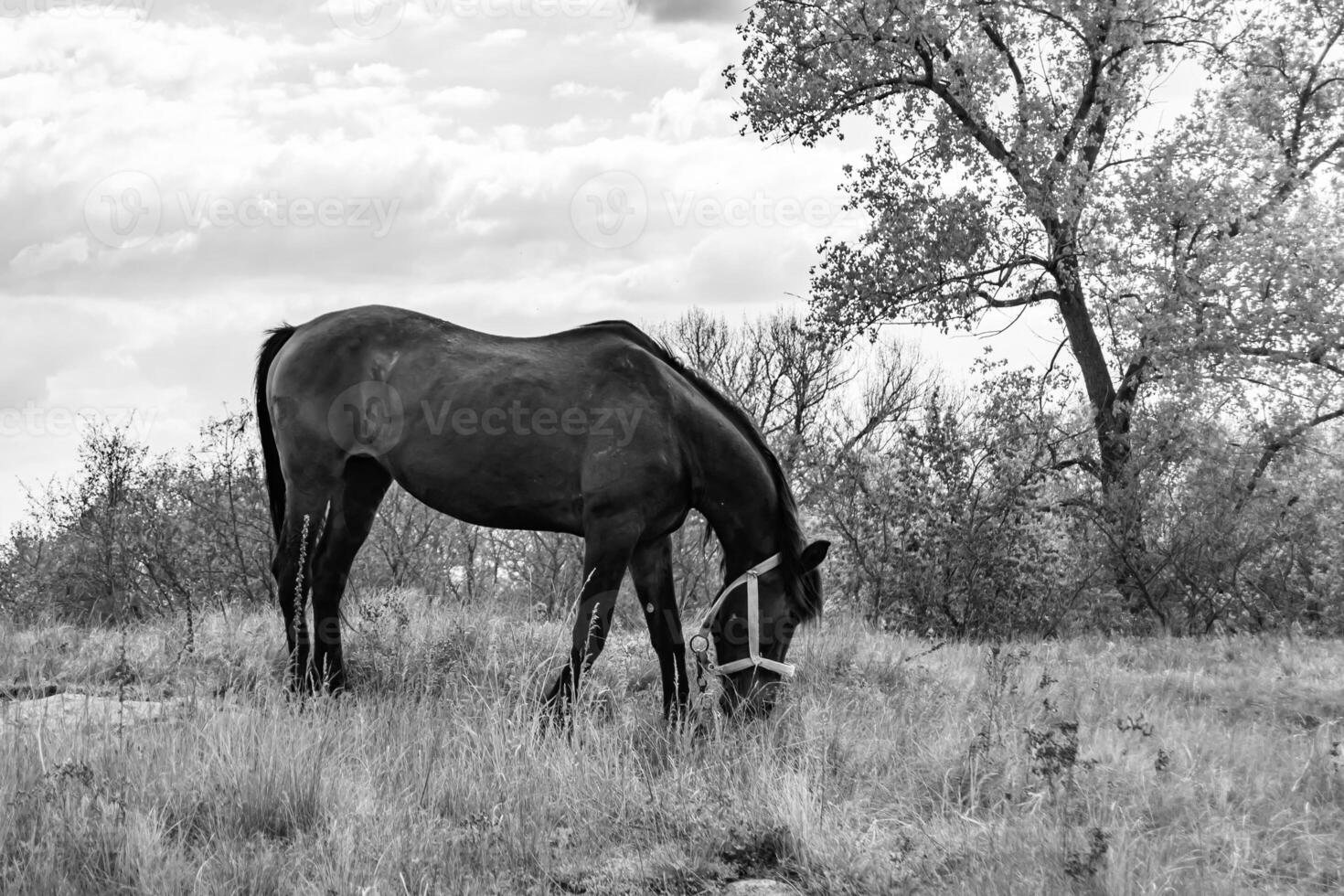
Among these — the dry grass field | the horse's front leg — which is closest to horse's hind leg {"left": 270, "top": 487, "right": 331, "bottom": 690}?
the dry grass field

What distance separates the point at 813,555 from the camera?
18.5 feet

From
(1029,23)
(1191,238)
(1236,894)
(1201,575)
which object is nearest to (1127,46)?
(1029,23)

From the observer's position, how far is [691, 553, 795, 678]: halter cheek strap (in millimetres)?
5590

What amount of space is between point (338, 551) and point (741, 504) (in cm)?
245

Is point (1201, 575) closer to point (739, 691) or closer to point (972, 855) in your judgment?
point (739, 691)

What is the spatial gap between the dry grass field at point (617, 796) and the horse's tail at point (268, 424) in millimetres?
1093

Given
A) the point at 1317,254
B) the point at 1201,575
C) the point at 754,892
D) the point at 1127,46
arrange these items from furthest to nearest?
the point at 1127,46
the point at 1317,254
the point at 1201,575
the point at 754,892

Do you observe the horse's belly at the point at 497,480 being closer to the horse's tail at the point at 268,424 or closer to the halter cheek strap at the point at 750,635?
the halter cheek strap at the point at 750,635

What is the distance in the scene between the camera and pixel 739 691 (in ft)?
18.4

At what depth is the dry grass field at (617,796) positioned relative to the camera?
12.2 feet

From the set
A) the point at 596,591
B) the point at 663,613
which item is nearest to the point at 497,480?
the point at 596,591

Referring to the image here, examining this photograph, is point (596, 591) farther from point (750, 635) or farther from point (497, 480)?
point (497, 480)

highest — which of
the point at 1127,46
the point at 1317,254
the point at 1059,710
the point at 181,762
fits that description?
the point at 1127,46

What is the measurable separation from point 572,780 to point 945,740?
6.30ft
